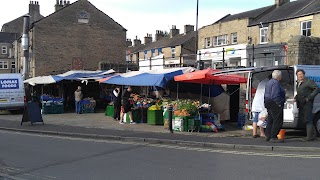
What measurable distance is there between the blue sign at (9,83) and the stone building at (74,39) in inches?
507

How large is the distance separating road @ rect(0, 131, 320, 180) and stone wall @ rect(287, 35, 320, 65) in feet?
21.1

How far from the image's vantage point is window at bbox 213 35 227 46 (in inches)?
1689

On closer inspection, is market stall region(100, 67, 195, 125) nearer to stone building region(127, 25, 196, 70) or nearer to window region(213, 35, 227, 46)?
window region(213, 35, 227, 46)

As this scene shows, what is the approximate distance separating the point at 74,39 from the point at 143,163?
111 ft

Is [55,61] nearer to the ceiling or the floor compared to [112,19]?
nearer to the floor

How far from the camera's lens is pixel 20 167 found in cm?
816

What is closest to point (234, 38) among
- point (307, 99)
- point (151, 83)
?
point (151, 83)

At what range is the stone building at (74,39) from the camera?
38281 mm

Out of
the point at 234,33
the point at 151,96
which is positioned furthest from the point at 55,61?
the point at 151,96

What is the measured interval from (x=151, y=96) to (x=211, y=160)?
11.3 m

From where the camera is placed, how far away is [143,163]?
27.4ft

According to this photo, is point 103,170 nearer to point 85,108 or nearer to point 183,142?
point 183,142

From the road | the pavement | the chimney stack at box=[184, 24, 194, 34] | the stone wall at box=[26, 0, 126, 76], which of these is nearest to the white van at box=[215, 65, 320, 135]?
the pavement

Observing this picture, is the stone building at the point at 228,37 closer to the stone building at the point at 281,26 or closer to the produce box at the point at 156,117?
the stone building at the point at 281,26
